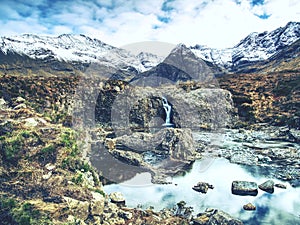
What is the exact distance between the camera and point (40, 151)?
1375 centimetres

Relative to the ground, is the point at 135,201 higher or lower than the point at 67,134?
lower

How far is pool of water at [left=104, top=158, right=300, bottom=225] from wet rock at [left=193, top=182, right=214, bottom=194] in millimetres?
284

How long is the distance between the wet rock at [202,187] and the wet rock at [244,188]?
4.34 ft

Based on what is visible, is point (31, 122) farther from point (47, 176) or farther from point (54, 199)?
point (54, 199)

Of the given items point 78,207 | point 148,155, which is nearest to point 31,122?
point 78,207

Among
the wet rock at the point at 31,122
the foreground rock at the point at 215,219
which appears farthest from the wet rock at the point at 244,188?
the wet rock at the point at 31,122

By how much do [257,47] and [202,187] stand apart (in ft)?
462

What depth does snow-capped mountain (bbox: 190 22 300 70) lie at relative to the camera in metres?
127

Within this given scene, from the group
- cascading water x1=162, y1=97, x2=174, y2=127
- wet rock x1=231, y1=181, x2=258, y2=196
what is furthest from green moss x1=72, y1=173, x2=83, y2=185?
cascading water x1=162, y1=97, x2=174, y2=127

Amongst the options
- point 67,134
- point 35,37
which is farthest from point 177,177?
point 35,37

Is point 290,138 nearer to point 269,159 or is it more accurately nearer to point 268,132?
point 268,132

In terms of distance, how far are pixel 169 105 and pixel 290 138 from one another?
15905 mm

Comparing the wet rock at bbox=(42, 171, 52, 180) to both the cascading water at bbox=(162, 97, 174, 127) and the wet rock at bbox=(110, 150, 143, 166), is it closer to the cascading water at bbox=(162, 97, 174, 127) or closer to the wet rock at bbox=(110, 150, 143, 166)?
the wet rock at bbox=(110, 150, 143, 166)

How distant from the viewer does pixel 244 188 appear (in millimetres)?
16078
